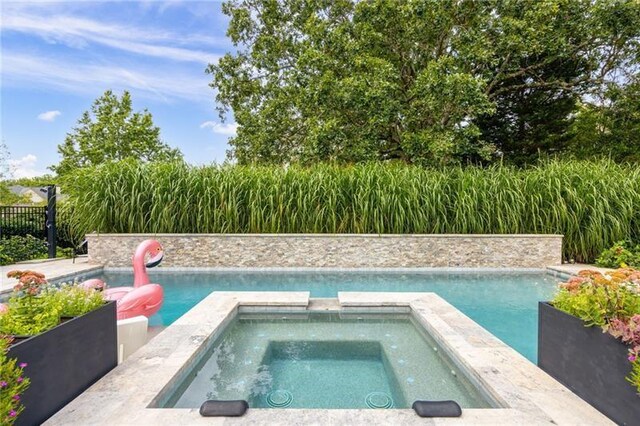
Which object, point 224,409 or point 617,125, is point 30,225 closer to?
point 224,409

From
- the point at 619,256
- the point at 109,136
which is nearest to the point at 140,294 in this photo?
the point at 619,256

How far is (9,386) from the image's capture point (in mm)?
1431

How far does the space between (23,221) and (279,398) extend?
9120 millimetres

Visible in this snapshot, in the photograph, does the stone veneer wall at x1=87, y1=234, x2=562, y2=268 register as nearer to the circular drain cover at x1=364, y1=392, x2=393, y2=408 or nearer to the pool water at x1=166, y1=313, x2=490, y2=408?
the pool water at x1=166, y1=313, x2=490, y2=408

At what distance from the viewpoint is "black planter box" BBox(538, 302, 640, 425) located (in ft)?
5.49

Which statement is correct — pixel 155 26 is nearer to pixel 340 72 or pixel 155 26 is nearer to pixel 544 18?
pixel 340 72

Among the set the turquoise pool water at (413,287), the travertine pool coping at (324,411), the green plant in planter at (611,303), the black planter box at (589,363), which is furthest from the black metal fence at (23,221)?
the green plant in planter at (611,303)

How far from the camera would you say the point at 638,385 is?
1.54m

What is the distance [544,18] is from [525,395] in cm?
1006

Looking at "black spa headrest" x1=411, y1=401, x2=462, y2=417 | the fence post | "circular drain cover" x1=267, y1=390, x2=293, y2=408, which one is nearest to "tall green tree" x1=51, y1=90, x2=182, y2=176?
the fence post

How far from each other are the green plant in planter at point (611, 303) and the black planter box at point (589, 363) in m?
0.05

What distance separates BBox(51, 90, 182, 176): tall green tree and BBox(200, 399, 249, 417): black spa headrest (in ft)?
72.1

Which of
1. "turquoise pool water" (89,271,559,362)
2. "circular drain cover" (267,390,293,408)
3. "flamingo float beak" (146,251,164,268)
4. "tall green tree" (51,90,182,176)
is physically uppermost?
"tall green tree" (51,90,182,176)

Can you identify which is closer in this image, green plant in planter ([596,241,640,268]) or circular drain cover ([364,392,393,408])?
circular drain cover ([364,392,393,408])
